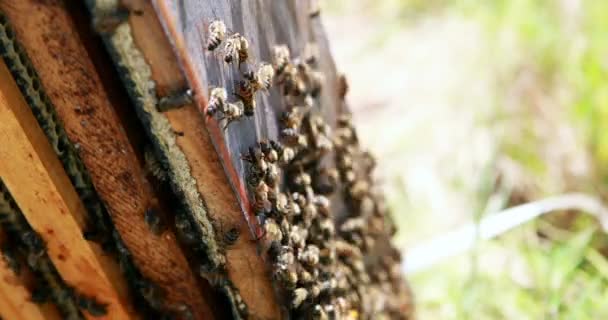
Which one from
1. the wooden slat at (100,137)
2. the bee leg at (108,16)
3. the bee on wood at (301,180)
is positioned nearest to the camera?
the bee leg at (108,16)

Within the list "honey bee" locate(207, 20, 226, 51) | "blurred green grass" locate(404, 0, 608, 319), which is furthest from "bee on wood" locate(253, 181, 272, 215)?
"blurred green grass" locate(404, 0, 608, 319)

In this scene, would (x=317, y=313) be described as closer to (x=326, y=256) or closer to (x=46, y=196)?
(x=326, y=256)

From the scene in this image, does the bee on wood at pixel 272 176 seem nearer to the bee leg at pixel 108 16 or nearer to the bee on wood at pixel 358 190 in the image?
the bee leg at pixel 108 16

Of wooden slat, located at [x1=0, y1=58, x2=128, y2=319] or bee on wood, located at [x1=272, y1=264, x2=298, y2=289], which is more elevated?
wooden slat, located at [x1=0, y1=58, x2=128, y2=319]

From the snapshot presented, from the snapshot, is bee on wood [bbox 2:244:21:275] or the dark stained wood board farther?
bee on wood [bbox 2:244:21:275]

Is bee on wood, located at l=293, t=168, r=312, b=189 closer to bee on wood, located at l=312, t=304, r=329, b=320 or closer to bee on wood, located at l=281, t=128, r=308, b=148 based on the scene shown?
bee on wood, located at l=281, t=128, r=308, b=148

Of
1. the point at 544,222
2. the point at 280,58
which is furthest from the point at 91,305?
the point at 544,222

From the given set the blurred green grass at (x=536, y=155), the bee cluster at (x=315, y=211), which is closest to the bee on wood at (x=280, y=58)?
the bee cluster at (x=315, y=211)
